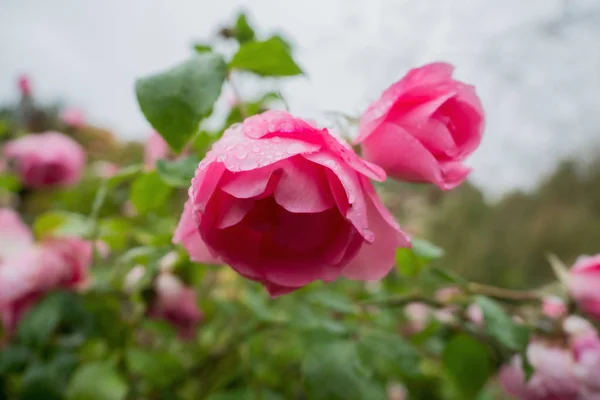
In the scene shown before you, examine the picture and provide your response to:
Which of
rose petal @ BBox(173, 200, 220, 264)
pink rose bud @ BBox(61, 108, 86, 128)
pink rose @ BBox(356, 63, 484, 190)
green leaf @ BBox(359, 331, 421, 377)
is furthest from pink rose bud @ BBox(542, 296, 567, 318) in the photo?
pink rose bud @ BBox(61, 108, 86, 128)

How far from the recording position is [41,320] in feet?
1.61

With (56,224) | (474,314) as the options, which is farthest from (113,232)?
(474,314)

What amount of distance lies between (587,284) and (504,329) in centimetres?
11

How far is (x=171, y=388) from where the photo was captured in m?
0.57

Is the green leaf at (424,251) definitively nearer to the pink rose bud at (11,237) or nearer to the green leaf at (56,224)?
the green leaf at (56,224)

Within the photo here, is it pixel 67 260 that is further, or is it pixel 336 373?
pixel 67 260

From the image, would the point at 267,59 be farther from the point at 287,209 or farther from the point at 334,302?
the point at 334,302

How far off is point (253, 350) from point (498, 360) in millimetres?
302

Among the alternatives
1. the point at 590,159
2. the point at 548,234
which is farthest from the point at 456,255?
the point at 590,159

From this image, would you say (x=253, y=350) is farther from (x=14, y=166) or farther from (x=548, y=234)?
(x=548, y=234)

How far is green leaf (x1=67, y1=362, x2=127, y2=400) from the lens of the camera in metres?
0.46

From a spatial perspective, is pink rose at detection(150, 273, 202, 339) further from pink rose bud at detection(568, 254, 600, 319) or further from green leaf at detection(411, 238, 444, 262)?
pink rose bud at detection(568, 254, 600, 319)

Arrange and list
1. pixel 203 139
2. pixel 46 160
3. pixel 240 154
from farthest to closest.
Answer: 1. pixel 46 160
2. pixel 203 139
3. pixel 240 154

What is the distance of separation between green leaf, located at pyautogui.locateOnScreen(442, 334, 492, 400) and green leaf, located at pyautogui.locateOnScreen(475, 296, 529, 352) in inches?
3.6
